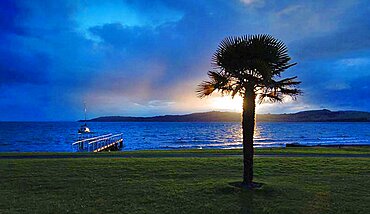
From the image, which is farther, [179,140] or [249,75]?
[179,140]

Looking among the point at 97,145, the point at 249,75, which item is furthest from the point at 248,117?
the point at 97,145

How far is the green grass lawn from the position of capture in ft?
27.2

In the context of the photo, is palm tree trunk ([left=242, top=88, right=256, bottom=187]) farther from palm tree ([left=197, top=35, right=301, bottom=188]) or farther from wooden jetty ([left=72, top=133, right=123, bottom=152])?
wooden jetty ([left=72, top=133, right=123, bottom=152])

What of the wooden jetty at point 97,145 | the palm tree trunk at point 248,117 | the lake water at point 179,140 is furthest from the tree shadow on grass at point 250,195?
the lake water at point 179,140

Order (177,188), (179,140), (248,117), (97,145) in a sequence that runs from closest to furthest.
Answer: (248,117), (177,188), (97,145), (179,140)

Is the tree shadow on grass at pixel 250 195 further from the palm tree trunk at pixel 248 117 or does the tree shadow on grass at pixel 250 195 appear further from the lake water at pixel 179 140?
the lake water at pixel 179 140

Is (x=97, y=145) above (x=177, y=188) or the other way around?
the other way around

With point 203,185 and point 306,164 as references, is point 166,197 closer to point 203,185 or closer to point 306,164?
point 203,185

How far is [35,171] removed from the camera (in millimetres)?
13414

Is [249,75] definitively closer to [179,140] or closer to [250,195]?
[250,195]

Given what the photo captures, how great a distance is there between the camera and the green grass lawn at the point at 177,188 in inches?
326

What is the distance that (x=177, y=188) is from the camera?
1030cm

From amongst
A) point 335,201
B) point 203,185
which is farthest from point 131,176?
point 335,201

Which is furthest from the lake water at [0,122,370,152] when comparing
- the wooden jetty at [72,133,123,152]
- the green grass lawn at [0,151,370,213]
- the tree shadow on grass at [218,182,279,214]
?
the tree shadow on grass at [218,182,279,214]
